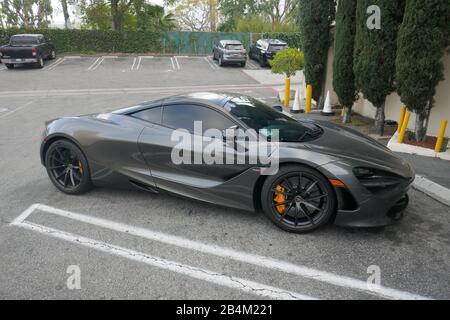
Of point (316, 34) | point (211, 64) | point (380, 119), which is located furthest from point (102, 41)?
point (380, 119)

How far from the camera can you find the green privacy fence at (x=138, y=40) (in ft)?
85.5

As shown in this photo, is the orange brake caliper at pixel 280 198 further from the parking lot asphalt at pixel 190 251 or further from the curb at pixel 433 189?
the curb at pixel 433 189

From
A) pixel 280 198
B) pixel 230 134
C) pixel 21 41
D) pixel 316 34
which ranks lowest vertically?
pixel 280 198

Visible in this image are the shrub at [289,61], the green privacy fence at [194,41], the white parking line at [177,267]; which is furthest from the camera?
the green privacy fence at [194,41]

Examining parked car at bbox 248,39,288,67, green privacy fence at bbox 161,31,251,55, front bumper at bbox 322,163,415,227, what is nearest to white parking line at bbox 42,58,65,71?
green privacy fence at bbox 161,31,251,55

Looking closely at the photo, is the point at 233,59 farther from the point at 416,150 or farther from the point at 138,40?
the point at 416,150

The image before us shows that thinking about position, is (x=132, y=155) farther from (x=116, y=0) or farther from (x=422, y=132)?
(x=116, y=0)

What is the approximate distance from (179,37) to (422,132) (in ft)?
81.2

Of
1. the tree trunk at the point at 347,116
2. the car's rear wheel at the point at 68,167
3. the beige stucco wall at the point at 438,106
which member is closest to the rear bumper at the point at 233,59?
the tree trunk at the point at 347,116

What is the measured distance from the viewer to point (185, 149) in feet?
12.6

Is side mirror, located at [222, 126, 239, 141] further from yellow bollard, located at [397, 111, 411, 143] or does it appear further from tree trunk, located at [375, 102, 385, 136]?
tree trunk, located at [375, 102, 385, 136]

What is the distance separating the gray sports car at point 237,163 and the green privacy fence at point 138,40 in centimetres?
2450

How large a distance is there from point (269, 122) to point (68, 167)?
259 centimetres

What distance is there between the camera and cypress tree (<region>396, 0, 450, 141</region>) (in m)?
5.65
